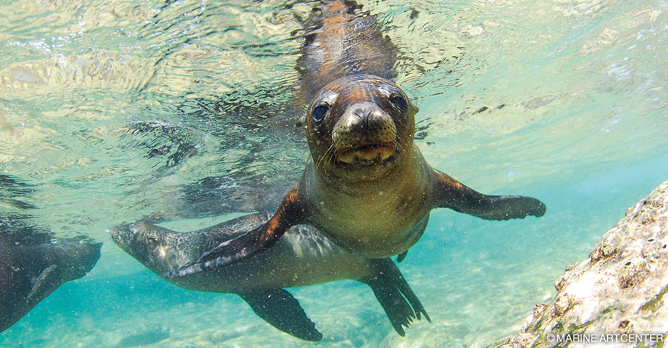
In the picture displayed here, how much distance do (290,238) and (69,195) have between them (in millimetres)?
7797

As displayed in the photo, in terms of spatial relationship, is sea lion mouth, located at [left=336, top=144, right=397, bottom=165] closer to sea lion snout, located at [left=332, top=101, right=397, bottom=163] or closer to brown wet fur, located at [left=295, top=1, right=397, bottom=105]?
sea lion snout, located at [left=332, top=101, right=397, bottom=163]

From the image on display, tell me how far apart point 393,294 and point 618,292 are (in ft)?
14.9

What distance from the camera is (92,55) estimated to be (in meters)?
4.39

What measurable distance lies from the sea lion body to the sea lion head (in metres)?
8.12

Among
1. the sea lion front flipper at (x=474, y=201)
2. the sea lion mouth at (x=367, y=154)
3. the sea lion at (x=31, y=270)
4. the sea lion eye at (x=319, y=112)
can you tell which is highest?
the sea lion eye at (x=319, y=112)

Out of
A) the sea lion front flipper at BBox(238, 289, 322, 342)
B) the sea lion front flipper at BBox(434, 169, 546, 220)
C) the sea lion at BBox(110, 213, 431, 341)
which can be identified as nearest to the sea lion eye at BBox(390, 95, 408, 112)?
the sea lion front flipper at BBox(434, 169, 546, 220)

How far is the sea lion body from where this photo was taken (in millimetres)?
7000

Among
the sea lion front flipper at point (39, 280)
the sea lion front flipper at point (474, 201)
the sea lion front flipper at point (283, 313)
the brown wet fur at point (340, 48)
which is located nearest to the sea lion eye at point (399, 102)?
the sea lion front flipper at point (474, 201)

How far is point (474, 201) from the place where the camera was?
12.9ft

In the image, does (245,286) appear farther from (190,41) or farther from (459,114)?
(459,114)

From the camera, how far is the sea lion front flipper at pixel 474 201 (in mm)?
3807

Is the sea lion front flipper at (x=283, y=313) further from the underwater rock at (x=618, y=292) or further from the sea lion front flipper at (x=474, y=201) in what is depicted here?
the underwater rock at (x=618, y=292)

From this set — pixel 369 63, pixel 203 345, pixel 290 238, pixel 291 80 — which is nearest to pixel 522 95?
pixel 369 63

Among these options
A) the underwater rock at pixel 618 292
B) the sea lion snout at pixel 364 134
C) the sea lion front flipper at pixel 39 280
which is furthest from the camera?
the sea lion front flipper at pixel 39 280
